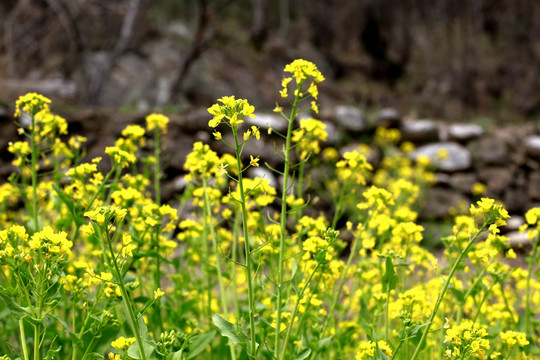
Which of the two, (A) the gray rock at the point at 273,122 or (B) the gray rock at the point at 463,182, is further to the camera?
(B) the gray rock at the point at 463,182

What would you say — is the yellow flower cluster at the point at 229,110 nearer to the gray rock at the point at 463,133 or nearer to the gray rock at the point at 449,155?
the gray rock at the point at 449,155

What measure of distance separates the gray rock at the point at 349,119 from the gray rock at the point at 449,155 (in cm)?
81

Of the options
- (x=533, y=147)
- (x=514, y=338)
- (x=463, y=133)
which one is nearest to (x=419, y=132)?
(x=463, y=133)

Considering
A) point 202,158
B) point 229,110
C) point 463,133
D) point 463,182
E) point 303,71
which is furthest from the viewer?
point 463,133

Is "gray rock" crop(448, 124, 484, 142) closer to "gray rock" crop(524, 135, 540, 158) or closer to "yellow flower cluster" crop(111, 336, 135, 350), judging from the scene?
"gray rock" crop(524, 135, 540, 158)

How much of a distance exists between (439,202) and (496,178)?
2.86 feet

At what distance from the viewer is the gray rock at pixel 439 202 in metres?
5.96

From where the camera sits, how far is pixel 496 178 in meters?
6.32

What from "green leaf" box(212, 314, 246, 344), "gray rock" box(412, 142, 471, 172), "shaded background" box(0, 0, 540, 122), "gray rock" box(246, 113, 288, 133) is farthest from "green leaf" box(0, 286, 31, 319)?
"shaded background" box(0, 0, 540, 122)

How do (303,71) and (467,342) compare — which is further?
(303,71)

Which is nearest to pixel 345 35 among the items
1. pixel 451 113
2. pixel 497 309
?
pixel 451 113

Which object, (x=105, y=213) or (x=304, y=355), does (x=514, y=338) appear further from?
(x=105, y=213)

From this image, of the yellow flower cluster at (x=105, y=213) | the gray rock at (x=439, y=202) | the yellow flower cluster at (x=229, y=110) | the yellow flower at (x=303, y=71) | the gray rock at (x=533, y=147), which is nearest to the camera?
the yellow flower cluster at (x=105, y=213)

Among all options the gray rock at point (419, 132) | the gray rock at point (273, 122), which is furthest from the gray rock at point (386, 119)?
the gray rock at point (273, 122)
